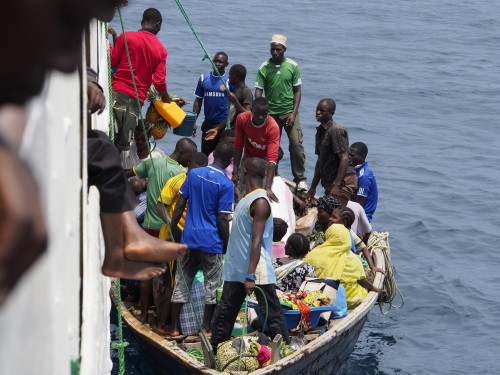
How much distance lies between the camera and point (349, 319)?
31.4ft

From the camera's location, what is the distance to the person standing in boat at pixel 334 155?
11.1 m

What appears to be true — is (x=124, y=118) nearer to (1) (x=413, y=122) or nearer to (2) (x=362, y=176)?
(2) (x=362, y=176)

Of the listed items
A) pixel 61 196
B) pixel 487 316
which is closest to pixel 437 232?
pixel 487 316

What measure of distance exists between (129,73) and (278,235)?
2.28 m

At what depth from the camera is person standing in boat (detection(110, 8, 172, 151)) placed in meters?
9.86

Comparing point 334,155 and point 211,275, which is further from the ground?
point 334,155

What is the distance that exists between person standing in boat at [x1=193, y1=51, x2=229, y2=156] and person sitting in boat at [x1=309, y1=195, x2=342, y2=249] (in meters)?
2.54

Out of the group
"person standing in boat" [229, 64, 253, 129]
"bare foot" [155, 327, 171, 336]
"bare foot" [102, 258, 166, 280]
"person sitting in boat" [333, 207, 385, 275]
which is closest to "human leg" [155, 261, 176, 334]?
"bare foot" [155, 327, 171, 336]

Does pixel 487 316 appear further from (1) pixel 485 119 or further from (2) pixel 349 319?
(1) pixel 485 119

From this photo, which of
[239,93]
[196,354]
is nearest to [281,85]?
[239,93]

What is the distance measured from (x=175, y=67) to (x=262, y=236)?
21.7 meters

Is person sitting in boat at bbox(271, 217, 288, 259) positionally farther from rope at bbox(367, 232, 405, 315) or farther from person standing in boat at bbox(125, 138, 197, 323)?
rope at bbox(367, 232, 405, 315)

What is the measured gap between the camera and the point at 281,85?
12383 millimetres

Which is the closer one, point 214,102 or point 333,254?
point 333,254
